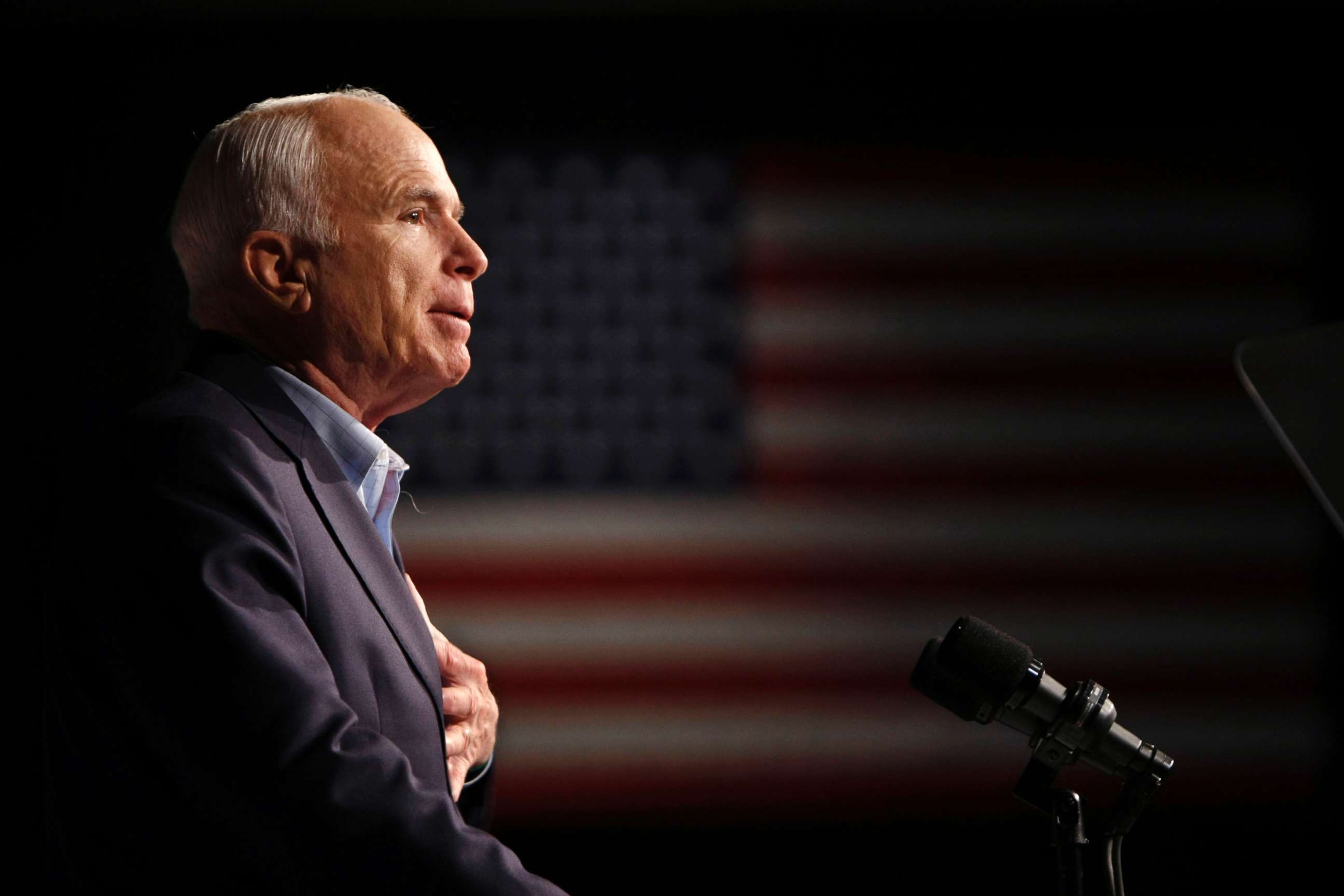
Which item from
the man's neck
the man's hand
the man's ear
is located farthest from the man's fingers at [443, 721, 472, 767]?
the man's ear

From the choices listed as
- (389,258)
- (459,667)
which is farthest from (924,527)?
(389,258)

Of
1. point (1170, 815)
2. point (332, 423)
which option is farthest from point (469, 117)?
point (1170, 815)

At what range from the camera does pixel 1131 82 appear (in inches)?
111

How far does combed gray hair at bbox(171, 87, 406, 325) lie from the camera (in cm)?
114

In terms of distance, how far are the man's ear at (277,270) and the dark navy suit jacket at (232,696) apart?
7.1 inches

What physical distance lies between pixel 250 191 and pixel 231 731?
59 centimetres

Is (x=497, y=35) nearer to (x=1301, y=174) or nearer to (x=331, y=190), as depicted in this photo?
(x=331, y=190)

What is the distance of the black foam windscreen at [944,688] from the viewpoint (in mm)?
1035

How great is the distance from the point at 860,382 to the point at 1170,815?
4.10ft

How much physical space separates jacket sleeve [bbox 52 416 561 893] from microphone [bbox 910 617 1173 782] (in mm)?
426

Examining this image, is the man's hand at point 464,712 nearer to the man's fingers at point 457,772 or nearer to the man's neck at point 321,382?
the man's fingers at point 457,772

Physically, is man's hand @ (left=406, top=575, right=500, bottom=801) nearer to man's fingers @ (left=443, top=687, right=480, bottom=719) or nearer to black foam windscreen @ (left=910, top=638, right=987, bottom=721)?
man's fingers @ (left=443, top=687, right=480, bottom=719)

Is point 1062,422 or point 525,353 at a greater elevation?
point 1062,422

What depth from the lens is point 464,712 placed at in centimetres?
123
